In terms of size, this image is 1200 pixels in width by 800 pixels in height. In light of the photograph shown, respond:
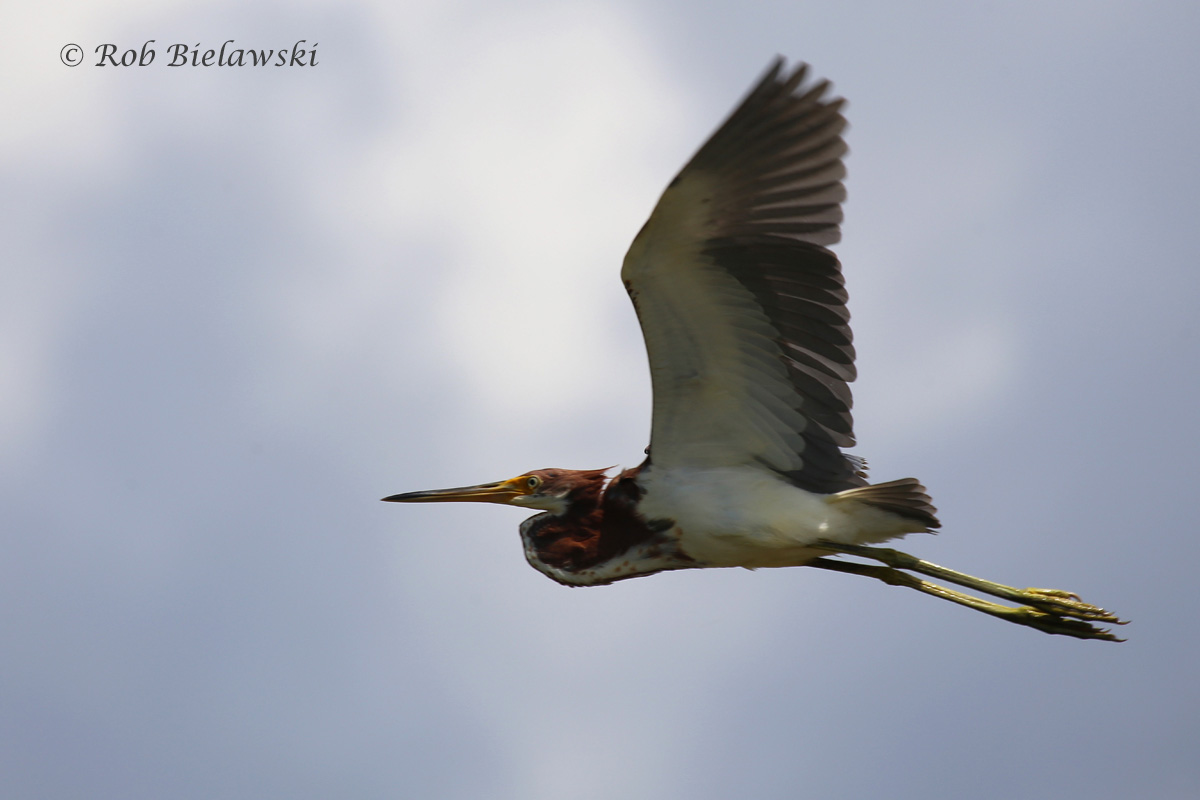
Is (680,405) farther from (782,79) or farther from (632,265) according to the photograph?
(782,79)

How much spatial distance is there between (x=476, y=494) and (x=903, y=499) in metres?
3.02

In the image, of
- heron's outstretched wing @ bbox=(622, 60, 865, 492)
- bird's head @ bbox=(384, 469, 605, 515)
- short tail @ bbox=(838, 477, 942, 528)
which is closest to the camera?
heron's outstretched wing @ bbox=(622, 60, 865, 492)

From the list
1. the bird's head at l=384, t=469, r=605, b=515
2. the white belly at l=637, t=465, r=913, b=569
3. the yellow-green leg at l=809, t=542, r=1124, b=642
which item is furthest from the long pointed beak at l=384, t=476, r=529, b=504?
the yellow-green leg at l=809, t=542, r=1124, b=642

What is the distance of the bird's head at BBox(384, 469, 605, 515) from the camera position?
8922 millimetres

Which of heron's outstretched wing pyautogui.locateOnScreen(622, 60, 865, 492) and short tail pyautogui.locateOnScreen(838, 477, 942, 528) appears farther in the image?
short tail pyautogui.locateOnScreen(838, 477, 942, 528)

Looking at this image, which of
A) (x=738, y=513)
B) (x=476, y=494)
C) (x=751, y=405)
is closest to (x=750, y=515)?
(x=738, y=513)

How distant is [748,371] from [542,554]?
1839 mm

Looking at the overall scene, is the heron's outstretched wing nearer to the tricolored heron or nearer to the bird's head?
the tricolored heron

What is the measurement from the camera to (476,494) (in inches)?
374

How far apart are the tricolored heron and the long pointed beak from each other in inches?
2.1

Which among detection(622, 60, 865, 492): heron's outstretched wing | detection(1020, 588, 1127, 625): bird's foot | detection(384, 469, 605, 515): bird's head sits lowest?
detection(1020, 588, 1127, 625): bird's foot

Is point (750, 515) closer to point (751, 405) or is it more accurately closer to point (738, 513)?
point (738, 513)

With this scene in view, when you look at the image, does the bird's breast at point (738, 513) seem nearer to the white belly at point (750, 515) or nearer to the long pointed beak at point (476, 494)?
the white belly at point (750, 515)

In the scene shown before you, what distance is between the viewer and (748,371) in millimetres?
8344
